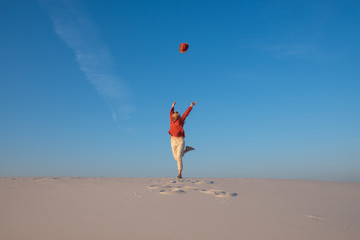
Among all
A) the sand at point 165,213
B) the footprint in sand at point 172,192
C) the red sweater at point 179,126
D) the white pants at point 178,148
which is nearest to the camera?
the sand at point 165,213

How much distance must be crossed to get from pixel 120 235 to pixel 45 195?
2903 mm

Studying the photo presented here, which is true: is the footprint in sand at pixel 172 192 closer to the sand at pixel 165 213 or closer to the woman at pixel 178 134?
the sand at pixel 165 213

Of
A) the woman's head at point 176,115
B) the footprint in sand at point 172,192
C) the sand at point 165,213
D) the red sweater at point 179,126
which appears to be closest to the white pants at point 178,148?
the red sweater at point 179,126

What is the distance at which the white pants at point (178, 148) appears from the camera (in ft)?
35.1

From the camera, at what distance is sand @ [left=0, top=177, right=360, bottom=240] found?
14.5 feet

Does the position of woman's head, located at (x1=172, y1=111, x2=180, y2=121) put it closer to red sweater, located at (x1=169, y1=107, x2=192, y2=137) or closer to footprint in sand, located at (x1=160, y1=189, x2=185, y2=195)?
red sweater, located at (x1=169, y1=107, x2=192, y2=137)

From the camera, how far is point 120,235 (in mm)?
4223

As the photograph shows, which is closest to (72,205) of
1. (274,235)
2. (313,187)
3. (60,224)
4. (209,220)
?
(60,224)

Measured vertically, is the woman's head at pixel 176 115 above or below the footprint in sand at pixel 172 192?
above

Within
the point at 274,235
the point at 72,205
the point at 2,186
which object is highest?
the point at 2,186

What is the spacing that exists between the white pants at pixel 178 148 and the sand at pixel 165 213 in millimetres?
3066

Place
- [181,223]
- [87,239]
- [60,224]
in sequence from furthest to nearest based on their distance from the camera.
Answer: 1. [181,223]
2. [60,224]
3. [87,239]

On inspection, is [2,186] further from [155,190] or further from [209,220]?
[209,220]

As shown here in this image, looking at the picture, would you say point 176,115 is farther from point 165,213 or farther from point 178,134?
point 165,213
